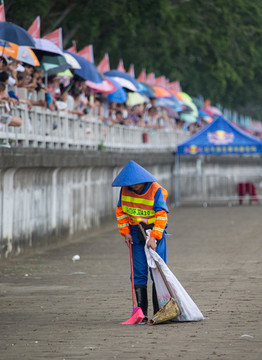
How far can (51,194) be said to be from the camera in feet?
61.5

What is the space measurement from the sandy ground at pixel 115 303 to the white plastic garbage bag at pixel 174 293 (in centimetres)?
15

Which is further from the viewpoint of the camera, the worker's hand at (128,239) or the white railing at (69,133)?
the white railing at (69,133)

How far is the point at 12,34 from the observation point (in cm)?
1517

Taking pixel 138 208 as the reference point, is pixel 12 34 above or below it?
above

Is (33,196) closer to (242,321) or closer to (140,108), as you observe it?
(242,321)

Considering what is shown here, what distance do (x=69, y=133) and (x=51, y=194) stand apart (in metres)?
3.05

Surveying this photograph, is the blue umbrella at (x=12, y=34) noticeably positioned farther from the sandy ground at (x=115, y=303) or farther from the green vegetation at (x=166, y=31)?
the green vegetation at (x=166, y=31)

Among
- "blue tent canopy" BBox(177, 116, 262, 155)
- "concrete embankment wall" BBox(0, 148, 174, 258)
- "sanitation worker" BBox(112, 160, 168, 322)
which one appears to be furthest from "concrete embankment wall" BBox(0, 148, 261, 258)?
"blue tent canopy" BBox(177, 116, 262, 155)

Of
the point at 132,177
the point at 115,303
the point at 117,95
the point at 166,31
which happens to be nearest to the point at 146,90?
the point at 117,95

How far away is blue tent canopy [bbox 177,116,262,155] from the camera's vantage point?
3200cm

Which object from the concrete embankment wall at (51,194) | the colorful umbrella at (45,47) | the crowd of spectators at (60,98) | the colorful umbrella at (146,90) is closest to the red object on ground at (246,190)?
the crowd of spectators at (60,98)

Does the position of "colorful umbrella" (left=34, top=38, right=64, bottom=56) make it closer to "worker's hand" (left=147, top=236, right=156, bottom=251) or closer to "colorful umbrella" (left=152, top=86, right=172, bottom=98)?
"worker's hand" (left=147, top=236, right=156, bottom=251)

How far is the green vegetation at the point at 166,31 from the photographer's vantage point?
130ft

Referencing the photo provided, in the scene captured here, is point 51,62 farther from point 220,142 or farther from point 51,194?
point 220,142
